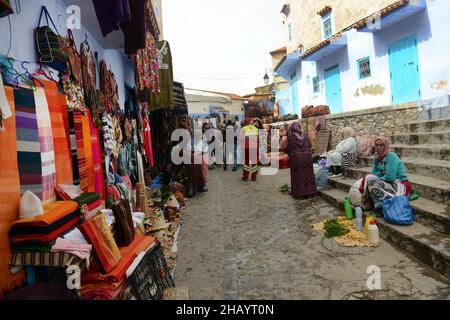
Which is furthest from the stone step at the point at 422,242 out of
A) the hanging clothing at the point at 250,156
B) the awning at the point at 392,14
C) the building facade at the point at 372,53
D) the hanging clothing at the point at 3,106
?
the awning at the point at 392,14

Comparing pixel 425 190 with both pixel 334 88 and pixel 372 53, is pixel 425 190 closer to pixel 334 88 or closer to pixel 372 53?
pixel 372 53

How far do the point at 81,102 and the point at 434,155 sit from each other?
5877 mm

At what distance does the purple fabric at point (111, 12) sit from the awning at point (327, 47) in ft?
36.2

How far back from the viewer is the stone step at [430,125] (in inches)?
248

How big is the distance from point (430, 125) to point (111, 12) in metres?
6.56

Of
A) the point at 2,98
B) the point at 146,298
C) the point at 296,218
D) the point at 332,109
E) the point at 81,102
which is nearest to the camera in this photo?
the point at 2,98

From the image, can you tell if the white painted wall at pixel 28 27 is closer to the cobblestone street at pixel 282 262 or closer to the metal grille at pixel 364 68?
the cobblestone street at pixel 282 262

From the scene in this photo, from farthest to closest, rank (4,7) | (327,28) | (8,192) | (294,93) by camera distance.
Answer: (294,93) → (327,28) → (8,192) → (4,7)

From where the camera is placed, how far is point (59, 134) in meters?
2.73

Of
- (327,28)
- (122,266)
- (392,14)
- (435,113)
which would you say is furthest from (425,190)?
(327,28)

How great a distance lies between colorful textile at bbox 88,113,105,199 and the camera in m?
3.59
